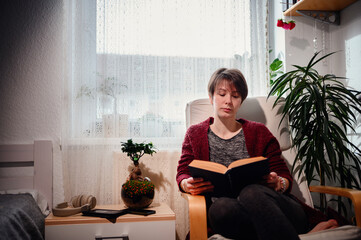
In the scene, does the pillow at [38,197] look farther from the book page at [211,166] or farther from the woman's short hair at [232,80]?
the woman's short hair at [232,80]

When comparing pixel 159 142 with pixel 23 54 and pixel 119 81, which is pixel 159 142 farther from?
pixel 23 54

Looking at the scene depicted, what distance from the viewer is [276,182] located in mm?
1314

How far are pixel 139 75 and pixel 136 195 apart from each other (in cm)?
79

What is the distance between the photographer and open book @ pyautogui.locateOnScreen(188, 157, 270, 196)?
1.15m

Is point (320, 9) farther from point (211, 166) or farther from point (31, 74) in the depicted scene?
point (31, 74)

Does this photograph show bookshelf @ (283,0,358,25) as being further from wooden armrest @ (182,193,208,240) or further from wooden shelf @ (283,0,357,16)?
wooden armrest @ (182,193,208,240)

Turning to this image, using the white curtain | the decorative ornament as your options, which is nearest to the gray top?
the white curtain

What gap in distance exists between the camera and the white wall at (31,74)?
195 cm

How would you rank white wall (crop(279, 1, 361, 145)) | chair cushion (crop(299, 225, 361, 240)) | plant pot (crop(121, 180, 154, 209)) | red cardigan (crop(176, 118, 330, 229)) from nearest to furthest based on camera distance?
chair cushion (crop(299, 225, 361, 240)) < red cardigan (crop(176, 118, 330, 229)) < plant pot (crop(121, 180, 154, 209)) < white wall (crop(279, 1, 361, 145))

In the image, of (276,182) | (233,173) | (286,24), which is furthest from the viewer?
(286,24)

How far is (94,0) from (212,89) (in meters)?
1.03

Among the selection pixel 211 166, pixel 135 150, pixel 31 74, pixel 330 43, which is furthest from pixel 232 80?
pixel 31 74

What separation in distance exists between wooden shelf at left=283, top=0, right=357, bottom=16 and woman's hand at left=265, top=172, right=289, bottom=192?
4.12 ft

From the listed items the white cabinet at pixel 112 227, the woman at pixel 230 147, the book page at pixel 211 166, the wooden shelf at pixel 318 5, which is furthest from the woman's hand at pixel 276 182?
the wooden shelf at pixel 318 5
